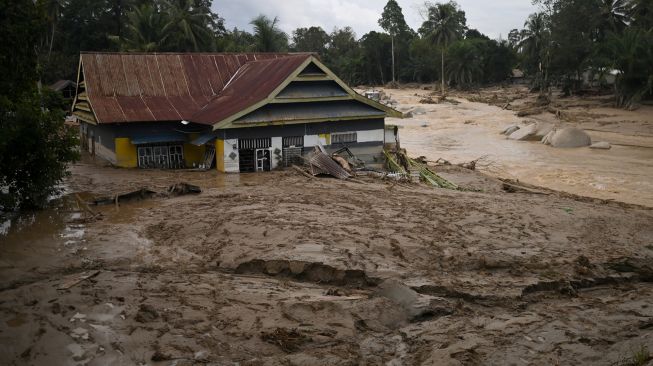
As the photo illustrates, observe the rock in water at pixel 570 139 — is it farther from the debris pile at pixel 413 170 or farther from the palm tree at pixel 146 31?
the palm tree at pixel 146 31

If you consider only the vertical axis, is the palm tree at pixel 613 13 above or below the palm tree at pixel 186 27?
above

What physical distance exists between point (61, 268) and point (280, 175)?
11884 millimetres

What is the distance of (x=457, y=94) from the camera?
263 ft

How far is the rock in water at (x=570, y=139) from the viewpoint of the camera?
36.5 metres

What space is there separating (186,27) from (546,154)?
87.3ft

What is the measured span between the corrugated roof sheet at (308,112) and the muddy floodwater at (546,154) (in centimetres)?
831

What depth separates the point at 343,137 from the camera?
84.1ft

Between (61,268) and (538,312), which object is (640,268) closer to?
(538,312)

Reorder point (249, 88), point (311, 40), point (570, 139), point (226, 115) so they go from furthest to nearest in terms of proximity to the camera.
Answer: point (311, 40) < point (570, 139) < point (249, 88) < point (226, 115)

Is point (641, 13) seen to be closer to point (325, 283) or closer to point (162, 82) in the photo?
point (162, 82)

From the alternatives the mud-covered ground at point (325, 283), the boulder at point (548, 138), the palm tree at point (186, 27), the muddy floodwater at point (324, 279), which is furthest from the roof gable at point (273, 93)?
the palm tree at point (186, 27)

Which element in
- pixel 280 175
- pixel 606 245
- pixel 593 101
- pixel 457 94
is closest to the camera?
pixel 606 245

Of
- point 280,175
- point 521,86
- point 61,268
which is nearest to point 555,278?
point 61,268

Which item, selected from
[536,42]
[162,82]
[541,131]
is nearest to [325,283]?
[162,82]
